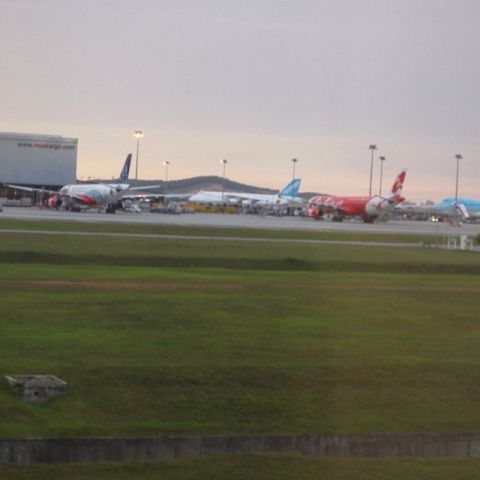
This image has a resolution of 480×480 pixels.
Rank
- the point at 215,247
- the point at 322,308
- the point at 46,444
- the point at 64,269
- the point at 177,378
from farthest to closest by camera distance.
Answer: the point at 215,247 < the point at 64,269 < the point at 322,308 < the point at 177,378 < the point at 46,444

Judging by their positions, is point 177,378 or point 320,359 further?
point 320,359

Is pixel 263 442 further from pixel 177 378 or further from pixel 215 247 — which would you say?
pixel 215 247

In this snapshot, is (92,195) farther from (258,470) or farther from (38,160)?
(258,470)

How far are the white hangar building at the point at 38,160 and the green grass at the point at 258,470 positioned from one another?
333 feet

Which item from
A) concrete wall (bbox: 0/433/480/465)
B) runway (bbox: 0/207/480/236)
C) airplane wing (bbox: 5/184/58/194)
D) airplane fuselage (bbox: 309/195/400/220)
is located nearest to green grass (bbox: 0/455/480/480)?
concrete wall (bbox: 0/433/480/465)

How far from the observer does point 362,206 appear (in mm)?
109125

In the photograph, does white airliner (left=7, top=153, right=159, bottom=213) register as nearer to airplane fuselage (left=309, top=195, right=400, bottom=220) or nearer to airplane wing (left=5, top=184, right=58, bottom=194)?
airplane wing (left=5, top=184, right=58, bottom=194)

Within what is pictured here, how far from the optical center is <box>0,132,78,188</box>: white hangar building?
11694cm

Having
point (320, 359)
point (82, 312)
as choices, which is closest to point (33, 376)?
point (320, 359)

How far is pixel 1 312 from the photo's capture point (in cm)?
2527

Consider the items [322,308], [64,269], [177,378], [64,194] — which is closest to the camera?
[177,378]

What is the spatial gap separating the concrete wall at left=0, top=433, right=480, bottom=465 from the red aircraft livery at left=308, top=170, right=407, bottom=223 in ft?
298

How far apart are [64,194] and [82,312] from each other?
83.9 metres

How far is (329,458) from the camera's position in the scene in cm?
1648
